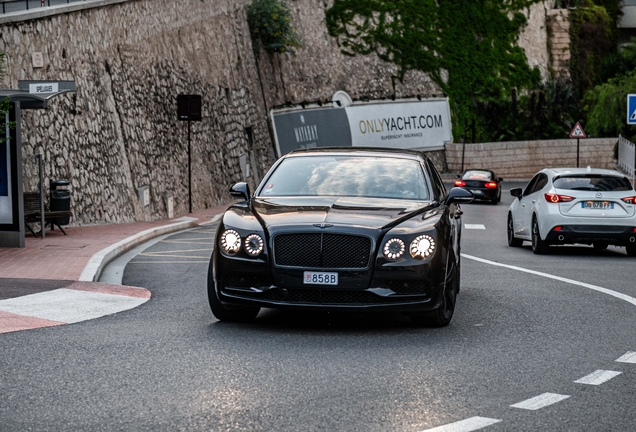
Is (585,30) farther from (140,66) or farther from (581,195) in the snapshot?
(581,195)

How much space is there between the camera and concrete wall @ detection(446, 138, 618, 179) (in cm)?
5628

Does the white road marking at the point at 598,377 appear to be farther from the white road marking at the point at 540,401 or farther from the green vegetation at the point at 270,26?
the green vegetation at the point at 270,26

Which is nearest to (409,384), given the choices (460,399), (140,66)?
(460,399)

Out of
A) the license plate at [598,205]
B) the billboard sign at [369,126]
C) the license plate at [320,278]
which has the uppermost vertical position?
the billboard sign at [369,126]

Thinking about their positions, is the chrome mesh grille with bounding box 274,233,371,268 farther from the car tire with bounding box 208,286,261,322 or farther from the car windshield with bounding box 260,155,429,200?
the car windshield with bounding box 260,155,429,200

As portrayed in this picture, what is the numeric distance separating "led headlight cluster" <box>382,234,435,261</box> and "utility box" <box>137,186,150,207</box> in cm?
1861

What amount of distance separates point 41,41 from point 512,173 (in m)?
37.9

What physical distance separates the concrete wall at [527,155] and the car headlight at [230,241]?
4749 centimetres

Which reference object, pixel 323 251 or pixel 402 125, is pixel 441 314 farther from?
pixel 402 125

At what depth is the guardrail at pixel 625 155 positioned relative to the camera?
175ft

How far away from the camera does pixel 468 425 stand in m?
5.74

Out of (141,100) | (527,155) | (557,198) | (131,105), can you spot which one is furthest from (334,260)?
(527,155)

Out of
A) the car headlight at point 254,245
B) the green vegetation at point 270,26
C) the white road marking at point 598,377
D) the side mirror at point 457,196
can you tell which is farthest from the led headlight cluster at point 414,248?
the green vegetation at point 270,26

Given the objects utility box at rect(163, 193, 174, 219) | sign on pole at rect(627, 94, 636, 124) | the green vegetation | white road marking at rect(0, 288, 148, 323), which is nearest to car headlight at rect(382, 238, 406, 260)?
white road marking at rect(0, 288, 148, 323)
